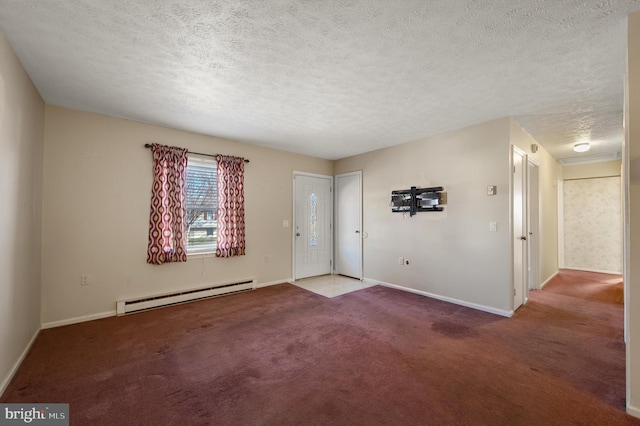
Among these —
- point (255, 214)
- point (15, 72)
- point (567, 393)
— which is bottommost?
point (567, 393)

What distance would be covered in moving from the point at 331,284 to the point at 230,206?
237 cm

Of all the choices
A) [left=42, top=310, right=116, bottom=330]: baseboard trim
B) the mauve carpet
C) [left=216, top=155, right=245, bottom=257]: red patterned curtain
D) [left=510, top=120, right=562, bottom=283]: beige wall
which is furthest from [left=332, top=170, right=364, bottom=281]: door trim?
[left=42, top=310, right=116, bottom=330]: baseboard trim

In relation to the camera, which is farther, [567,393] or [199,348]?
[199,348]

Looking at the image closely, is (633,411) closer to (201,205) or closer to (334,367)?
(334,367)

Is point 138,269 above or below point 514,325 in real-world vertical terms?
above

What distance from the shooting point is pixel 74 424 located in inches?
67.2

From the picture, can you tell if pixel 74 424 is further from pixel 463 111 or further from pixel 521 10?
pixel 463 111

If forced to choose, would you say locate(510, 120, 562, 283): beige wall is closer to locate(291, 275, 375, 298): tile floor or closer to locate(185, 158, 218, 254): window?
locate(291, 275, 375, 298): tile floor

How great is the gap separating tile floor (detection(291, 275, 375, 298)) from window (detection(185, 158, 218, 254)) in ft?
6.07

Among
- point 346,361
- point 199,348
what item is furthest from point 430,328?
point 199,348

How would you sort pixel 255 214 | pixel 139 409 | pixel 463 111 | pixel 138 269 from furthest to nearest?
pixel 255 214 → pixel 138 269 → pixel 463 111 → pixel 139 409

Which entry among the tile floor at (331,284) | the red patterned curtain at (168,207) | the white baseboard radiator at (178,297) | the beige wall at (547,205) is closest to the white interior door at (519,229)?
the beige wall at (547,205)

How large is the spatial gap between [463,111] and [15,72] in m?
4.45

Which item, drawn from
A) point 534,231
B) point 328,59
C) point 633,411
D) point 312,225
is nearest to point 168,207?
point 312,225
